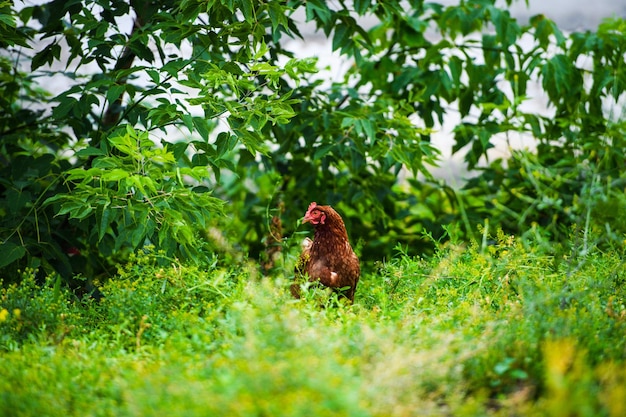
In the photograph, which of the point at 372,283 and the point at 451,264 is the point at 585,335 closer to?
the point at 451,264

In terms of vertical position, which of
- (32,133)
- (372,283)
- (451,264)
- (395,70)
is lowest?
(372,283)

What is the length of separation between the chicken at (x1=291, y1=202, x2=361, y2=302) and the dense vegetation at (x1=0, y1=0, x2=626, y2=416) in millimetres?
111

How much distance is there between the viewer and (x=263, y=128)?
409 centimetres

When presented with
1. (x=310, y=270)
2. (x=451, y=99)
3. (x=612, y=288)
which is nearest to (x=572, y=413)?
(x=612, y=288)

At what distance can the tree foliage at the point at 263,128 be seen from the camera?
9.92ft

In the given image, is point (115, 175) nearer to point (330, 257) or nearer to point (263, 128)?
point (330, 257)

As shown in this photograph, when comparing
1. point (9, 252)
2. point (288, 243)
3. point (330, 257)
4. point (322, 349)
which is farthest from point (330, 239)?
point (9, 252)

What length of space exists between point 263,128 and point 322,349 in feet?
7.12

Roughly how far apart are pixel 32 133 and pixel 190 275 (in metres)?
1.90

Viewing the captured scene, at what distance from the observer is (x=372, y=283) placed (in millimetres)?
3840

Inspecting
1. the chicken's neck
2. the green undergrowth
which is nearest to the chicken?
the chicken's neck

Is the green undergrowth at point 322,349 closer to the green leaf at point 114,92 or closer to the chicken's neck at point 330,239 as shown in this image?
the chicken's neck at point 330,239

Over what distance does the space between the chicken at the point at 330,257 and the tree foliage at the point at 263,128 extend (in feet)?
1.25

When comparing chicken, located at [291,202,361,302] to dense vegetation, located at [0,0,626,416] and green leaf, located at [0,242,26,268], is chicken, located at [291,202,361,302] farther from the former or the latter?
green leaf, located at [0,242,26,268]
